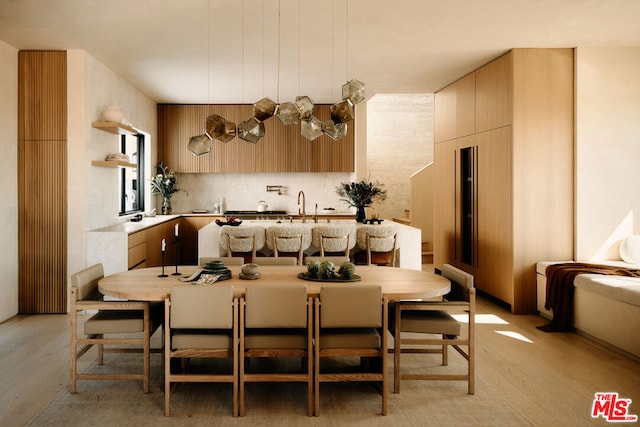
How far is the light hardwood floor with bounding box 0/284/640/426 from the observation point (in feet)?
10.2

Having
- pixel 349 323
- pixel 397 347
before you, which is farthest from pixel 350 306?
pixel 397 347

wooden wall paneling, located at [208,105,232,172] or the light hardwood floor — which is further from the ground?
wooden wall paneling, located at [208,105,232,172]

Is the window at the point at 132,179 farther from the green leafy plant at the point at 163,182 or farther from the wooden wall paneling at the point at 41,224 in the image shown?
the wooden wall paneling at the point at 41,224

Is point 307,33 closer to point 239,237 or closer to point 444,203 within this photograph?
point 239,237

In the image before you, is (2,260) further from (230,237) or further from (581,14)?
(581,14)

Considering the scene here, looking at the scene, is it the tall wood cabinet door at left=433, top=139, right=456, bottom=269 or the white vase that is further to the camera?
the tall wood cabinet door at left=433, top=139, right=456, bottom=269

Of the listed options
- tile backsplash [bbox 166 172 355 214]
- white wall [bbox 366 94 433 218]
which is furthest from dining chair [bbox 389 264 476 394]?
white wall [bbox 366 94 433 218]

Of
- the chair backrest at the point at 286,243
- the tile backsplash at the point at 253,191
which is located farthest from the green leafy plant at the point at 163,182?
the chair backrest at the point at 286,243

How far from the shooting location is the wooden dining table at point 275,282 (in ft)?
10.6

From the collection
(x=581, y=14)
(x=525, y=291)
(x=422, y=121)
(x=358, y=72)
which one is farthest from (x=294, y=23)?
(x=422, y=121)

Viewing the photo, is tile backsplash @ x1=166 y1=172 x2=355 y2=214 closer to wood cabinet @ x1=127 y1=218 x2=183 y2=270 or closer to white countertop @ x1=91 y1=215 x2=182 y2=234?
wood cabinet @ x1=127 y1=218 x2=183 y2=270

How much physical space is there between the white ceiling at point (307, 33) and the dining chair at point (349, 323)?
2.44 m

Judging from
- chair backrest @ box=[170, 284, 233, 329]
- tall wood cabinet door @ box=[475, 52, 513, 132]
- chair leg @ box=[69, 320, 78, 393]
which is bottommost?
chair leg @ box=[69, 320, 78, 393]

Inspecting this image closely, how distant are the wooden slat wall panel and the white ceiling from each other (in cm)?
31
